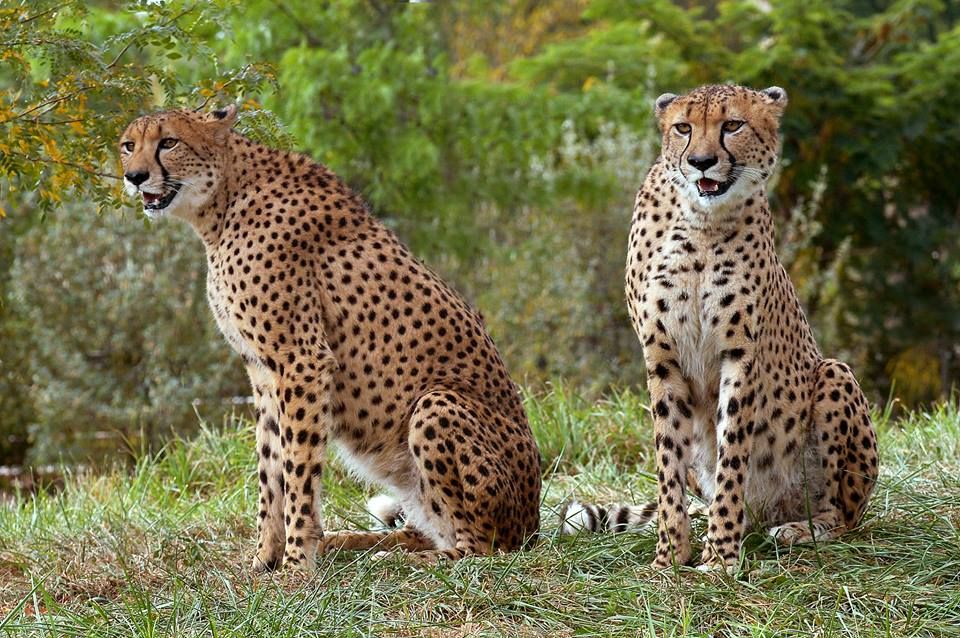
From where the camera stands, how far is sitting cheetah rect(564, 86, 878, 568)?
13.8ft

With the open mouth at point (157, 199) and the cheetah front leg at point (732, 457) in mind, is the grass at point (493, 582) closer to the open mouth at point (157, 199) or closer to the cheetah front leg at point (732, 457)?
the cheetah front leg at point (732, 457)

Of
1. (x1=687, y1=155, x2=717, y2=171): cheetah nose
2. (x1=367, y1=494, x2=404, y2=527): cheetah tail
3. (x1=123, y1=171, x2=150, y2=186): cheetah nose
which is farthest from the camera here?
(x1=367, y1=494, x2=404, y2=527): cheetah tail

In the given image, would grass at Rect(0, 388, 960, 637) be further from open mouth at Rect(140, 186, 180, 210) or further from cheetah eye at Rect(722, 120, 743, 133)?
cheetah eye at Rect(722, 120, 743, 133)

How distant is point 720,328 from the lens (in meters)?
4.28

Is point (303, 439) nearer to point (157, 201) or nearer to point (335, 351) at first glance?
point (335, 351)

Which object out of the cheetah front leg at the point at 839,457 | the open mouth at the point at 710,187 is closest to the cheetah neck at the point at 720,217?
the open mouth at the point at 710,187

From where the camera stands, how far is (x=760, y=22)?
1136 cm

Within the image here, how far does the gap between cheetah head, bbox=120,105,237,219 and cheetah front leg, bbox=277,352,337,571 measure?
25.7 inches

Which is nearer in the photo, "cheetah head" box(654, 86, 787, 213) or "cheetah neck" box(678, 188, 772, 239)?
"cheetah head" box(654, 86, 787, 213)

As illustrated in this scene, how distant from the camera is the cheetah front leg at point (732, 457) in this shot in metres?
4.29

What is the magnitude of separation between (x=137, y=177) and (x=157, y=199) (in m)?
0.11

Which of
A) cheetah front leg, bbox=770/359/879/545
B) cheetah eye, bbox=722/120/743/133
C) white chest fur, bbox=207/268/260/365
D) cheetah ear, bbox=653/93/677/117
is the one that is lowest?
cheetah front leg, bbox=770/359/879/545

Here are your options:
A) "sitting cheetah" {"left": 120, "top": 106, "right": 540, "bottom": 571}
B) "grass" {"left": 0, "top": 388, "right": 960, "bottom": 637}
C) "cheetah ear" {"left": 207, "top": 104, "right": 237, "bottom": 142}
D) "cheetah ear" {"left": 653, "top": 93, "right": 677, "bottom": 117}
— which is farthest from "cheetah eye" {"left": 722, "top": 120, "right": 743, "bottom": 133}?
"cheetah ear" {"left": 207, "top": 104, "right": 237, "bottom": 142}

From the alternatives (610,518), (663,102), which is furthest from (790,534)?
(663,102)
